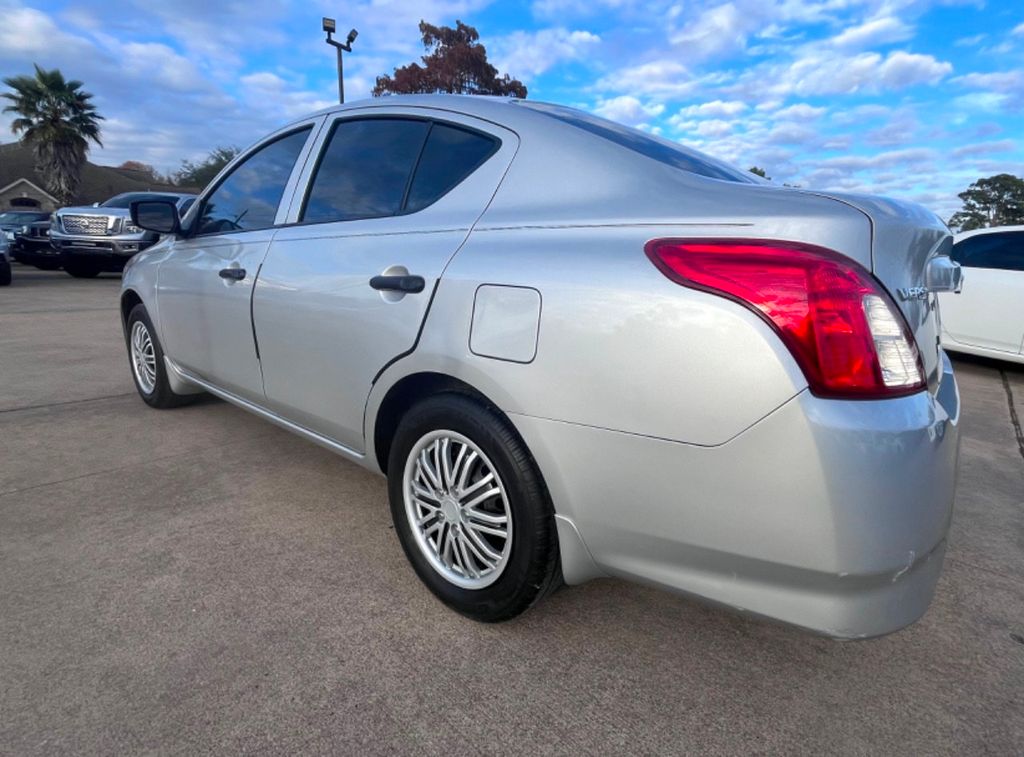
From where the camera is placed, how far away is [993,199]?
81.2 feet

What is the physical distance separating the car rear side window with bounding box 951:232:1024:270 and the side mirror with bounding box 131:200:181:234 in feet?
22.8

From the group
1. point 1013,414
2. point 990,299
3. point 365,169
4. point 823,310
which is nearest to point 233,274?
point 365,169

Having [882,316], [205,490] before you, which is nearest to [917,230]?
[882,316]

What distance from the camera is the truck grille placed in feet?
43.3

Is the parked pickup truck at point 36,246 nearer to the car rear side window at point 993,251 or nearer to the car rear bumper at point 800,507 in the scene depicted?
the car rear side window at point 993,251

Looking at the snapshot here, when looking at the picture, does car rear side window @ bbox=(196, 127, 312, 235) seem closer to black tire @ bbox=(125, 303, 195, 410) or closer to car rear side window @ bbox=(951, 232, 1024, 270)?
black tire @ bbox=(125, 303, 195, 410)

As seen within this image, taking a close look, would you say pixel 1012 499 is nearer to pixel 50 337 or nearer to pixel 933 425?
pixel 933 425

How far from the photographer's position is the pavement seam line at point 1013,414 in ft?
14.4

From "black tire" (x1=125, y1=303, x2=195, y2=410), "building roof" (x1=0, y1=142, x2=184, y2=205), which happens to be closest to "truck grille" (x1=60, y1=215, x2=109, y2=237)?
"black tire" (x1=125, y1=303, x2=195, y2=410)

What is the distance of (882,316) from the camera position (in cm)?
145

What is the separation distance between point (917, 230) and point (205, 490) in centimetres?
296

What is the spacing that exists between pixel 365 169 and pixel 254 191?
0.93 m

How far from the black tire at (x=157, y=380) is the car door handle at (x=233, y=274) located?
123cm

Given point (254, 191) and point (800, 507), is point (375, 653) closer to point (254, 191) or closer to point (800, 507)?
point (800, 507)
